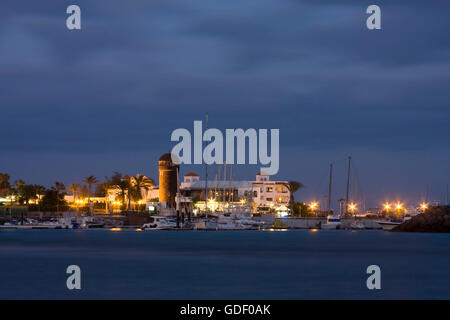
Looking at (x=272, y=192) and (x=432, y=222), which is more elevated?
(x=272, y=192)

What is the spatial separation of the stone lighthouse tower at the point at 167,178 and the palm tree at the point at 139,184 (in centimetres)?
404

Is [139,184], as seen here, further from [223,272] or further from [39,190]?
[223,272]

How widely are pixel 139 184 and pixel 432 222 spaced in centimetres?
6688

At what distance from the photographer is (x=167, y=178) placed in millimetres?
183500

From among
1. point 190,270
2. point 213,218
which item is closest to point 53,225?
point 213,218

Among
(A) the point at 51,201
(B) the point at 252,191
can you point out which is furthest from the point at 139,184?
(B) the point at 252,191

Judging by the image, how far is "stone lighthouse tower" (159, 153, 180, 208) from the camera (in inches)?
7170

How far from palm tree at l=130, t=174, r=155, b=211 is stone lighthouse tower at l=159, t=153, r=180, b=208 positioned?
13.3 feet

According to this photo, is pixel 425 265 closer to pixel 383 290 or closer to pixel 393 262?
pixel 393 262

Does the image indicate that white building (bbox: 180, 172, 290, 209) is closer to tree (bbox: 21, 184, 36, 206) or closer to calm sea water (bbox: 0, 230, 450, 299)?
tree (bbox: 21, 184, 36, 206)

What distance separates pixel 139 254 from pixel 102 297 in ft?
125

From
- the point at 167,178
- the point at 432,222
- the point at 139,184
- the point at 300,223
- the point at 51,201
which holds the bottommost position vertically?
the point at 300,223

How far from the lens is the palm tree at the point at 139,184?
18271 centimetres

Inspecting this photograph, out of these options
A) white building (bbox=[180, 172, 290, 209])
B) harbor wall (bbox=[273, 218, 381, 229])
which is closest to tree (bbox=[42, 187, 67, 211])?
white building (bbox=[180, 172, 290, 209])
